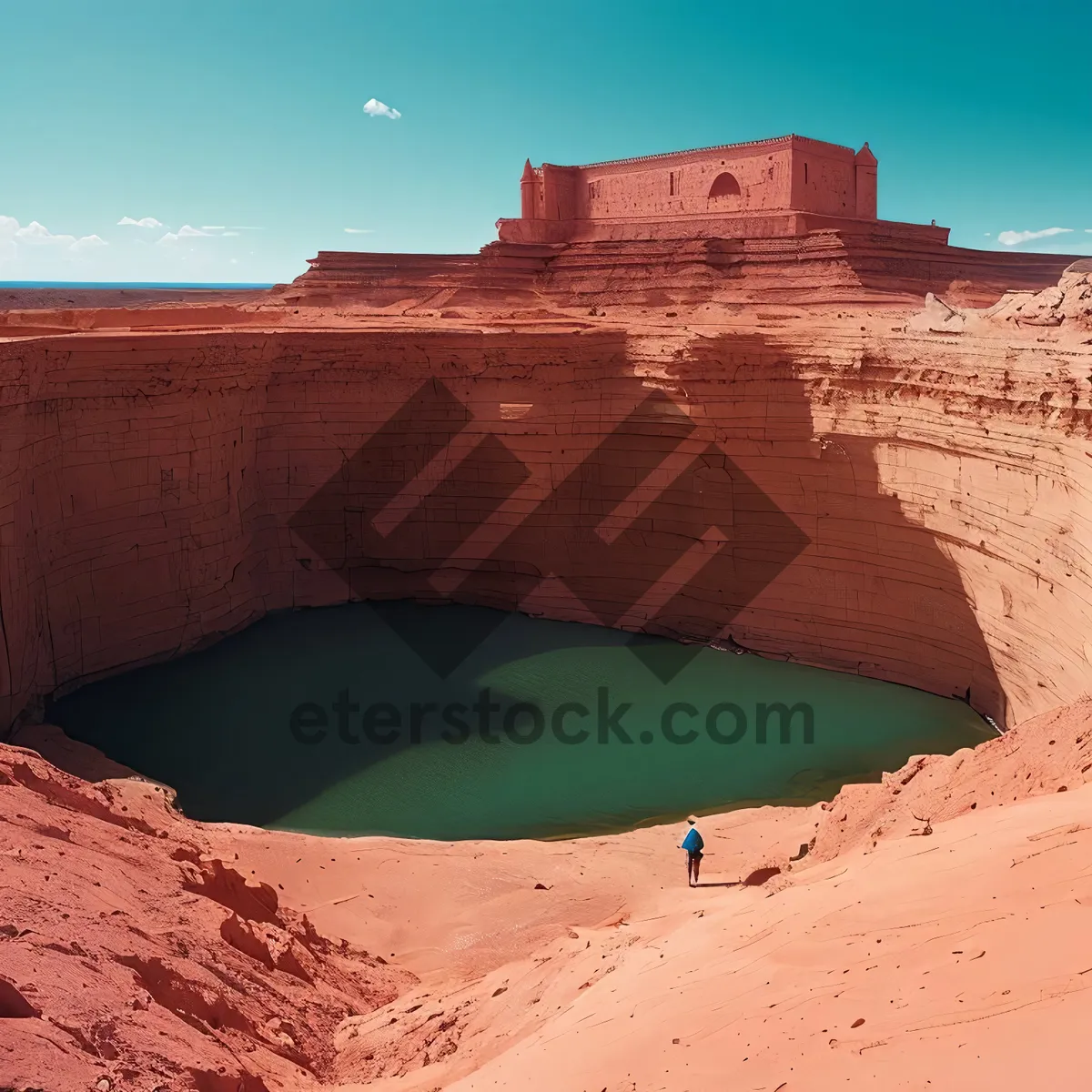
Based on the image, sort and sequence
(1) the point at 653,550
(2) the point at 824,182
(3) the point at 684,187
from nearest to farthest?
(1) the point at 653,550
(2) the point at 824,182
(3) the point at 684,187

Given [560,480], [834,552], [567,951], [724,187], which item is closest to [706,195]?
[724,187]

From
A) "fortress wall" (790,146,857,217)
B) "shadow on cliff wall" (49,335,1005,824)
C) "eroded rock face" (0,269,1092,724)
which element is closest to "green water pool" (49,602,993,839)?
"shadow on cliff wall" (49,335,1005,824)

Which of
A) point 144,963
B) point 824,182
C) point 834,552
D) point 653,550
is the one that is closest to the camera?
point 144,963

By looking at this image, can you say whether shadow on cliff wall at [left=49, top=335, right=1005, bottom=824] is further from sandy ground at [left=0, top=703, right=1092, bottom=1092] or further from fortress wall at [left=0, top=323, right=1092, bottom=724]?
sandy ground at [left=0, top=703, right=1092, bottom=1092]

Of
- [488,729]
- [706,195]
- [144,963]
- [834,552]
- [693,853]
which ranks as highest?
[706,195]

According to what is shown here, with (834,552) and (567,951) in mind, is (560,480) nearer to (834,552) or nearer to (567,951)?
(834,552)

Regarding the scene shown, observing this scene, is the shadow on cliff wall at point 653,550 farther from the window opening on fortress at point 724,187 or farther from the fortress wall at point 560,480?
the window opening on fortress at point 724,187
